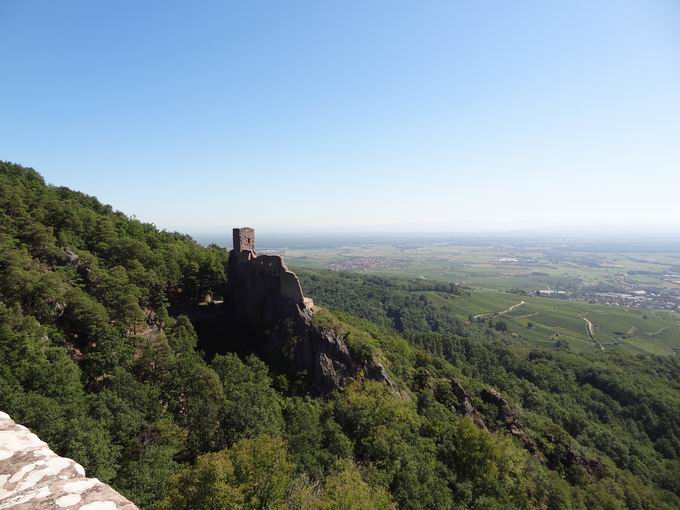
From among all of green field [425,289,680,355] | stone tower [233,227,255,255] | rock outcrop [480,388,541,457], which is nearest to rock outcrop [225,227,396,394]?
stone tower [233,227,255,255]

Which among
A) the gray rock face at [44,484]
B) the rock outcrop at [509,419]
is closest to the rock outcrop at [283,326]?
the rock outcrop at [509,419]

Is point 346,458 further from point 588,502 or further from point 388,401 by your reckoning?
point 588,502

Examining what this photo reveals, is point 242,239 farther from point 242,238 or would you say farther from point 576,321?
point 576,321

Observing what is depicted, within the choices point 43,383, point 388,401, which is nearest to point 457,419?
point 388,401

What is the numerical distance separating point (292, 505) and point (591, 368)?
96338 mm

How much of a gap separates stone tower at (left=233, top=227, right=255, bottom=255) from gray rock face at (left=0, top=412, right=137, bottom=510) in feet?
149

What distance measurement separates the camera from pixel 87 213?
48.6 metres

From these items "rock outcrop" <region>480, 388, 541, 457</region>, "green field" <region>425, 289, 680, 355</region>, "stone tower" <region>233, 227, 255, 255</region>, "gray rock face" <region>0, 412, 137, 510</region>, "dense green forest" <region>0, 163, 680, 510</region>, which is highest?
"stone tower" <region>233, 227, 255, 255</region>

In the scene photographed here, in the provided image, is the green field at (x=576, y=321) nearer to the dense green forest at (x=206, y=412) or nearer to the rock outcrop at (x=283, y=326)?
the dense green forest at (x=206, y=412)

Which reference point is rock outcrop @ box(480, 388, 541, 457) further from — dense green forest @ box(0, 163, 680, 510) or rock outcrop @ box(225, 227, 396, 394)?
rock outcrop @ box(225, 227, 396, 394)

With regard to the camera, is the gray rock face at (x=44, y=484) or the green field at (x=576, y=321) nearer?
the gray rock face at (x=44, y=484)

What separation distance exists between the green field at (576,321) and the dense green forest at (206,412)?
74.0 meters

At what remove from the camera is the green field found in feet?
423

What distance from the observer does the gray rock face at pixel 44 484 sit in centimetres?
413
